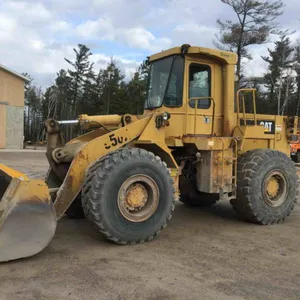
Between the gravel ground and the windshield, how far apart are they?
2.14m

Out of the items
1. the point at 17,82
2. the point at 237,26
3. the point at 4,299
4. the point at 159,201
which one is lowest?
the point at 4,299

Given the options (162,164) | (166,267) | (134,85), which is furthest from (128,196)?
(134,85)

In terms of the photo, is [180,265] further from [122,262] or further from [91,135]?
[91,135]

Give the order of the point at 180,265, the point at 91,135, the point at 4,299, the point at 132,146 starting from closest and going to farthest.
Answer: the point at 4,299
the point at 180,265
the point at 132,146
the point at 91,135

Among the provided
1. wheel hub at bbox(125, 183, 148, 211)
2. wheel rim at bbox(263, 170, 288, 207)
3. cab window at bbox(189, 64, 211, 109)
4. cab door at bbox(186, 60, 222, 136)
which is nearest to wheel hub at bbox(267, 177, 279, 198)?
wheel rim at bbox(263, 170, 288, 207)

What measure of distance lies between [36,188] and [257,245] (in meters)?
3.18

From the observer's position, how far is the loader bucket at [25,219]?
16.0 feet

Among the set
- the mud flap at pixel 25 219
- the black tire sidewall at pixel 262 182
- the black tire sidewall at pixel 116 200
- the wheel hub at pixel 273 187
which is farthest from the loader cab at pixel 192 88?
the mud flap at pixel 25 219

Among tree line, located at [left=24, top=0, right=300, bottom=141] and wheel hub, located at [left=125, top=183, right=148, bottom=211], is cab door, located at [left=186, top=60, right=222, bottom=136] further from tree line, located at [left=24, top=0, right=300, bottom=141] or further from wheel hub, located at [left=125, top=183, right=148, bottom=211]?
tree line, located at [left=24, top=0, right=300, bottom=141]

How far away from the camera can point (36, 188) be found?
5129mm

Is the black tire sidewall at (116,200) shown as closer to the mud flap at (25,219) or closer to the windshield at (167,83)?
the mud flap at (25,219)

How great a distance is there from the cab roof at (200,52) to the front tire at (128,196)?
195 centimetres

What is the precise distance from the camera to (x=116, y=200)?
18.6 ft

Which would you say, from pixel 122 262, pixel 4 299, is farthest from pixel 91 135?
pixel 4 299
